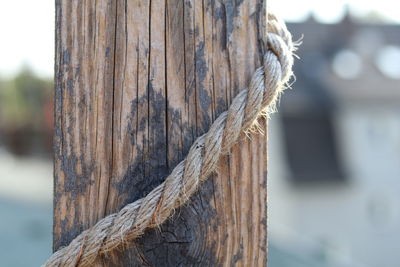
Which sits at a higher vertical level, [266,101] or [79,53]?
[79,53]

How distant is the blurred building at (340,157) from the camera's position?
2156 cm

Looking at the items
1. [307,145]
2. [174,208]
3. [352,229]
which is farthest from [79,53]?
[352,229]

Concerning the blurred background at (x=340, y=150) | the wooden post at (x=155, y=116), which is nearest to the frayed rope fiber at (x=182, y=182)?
the wooden post at (x=155, y=116)

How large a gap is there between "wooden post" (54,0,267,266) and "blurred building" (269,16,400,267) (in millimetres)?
19376

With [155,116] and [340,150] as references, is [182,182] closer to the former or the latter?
[155,116]

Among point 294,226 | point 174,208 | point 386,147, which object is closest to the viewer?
point 174,208

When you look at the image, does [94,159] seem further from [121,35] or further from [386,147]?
[386,147]

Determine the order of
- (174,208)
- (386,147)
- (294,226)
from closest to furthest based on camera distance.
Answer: (174,208) → (294,226) → (386,147)

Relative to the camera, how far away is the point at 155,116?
1.46m

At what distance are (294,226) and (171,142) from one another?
20.9 meters

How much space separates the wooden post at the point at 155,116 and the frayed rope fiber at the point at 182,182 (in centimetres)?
4

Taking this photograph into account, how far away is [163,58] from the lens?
1.45 meters

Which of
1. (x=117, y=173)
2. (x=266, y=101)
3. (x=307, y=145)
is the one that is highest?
(x=307, y=145)

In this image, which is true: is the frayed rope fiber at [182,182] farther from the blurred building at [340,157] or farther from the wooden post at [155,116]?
the blurred building at [340,157]
